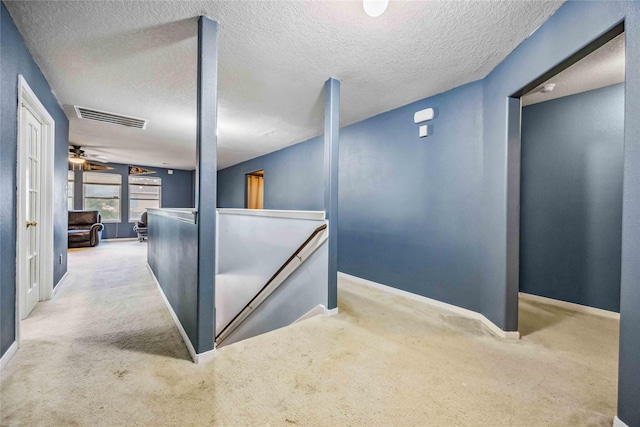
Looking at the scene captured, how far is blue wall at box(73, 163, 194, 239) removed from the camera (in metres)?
8.05

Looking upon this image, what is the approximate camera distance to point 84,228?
267 inches

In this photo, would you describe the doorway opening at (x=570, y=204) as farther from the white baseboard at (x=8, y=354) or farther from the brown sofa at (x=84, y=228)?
the brown sofa at (x=84, y=228)

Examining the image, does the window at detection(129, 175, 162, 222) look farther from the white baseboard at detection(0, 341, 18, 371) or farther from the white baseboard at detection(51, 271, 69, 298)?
the white baseboard at detection(0, 341, 18, 371)

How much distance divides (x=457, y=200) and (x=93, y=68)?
4.01 metres

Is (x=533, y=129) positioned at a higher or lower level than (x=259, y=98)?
lower

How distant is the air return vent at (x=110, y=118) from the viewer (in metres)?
3.72

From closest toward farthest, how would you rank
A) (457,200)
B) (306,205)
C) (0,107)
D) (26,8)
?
(0,107), (26,8), (457,200), (306,205)

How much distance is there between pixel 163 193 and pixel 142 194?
2.02 ft

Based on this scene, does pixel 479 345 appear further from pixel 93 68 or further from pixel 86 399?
pixel 93 68

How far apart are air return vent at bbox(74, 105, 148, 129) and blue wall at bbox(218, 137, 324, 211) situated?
267 cm

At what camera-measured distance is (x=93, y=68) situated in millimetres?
2578

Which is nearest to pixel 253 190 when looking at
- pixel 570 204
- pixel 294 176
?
pixel 294 176

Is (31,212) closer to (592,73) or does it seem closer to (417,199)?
(417,199)

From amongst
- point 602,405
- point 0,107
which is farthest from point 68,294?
point 602,405
